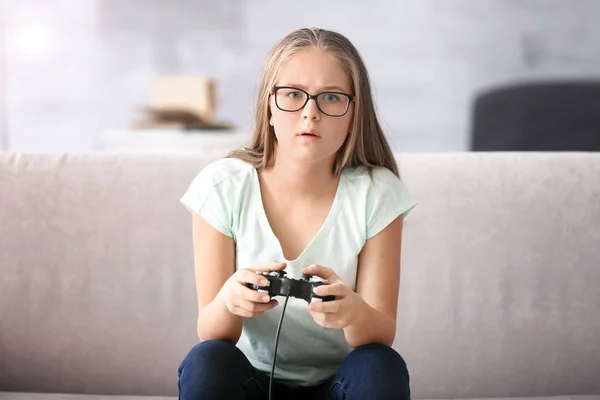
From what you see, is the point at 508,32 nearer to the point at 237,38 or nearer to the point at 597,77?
the point at 597,77

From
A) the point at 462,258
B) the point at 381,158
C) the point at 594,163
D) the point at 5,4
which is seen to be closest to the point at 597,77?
the point at 594,163

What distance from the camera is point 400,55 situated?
9.44 ft

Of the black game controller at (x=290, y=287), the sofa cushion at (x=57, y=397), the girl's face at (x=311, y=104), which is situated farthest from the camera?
the sofa cushion at (x=57, y=397)

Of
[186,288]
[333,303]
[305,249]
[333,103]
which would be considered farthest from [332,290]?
[186,288]

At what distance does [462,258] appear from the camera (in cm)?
142

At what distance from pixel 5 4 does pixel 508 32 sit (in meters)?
1.89

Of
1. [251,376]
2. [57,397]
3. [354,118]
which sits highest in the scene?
[354,118]

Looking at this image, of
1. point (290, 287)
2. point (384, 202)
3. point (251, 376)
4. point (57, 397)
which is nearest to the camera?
point (290, 287)

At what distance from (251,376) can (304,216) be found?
0.86 feet

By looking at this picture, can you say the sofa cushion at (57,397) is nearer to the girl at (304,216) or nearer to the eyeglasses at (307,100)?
the girl at (304,216)

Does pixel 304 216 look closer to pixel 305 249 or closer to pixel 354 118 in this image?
pixel 305 249

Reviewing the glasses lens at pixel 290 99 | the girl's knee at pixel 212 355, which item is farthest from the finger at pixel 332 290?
the glasses lens at pixel 290 99

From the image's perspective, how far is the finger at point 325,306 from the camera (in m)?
0.97

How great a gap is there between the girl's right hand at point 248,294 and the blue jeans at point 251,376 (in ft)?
0.22
